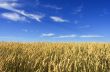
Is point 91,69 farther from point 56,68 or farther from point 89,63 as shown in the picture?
point 56,68

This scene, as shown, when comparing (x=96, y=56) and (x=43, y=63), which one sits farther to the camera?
(x=96, y=56)

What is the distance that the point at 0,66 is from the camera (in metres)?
6.99

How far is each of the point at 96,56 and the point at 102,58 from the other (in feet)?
1.24

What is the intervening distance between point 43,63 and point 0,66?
134 cm

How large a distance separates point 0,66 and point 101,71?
10.1ft

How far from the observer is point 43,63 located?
775 centimetres

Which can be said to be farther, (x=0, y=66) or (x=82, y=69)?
(x=82, y=69)

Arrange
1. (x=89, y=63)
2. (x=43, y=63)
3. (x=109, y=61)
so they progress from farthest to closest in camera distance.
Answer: (x=109, y=61) < (x=89, y=63) < (x=43, y=63)

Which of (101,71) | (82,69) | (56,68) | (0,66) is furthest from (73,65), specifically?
(0,66)

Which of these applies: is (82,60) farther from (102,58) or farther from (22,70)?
(22,70)

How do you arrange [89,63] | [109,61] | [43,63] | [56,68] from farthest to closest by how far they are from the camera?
[109,61] → [89,63] → [43,63] → [56,68]

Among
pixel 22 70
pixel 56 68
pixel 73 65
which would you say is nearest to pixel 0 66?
pixel 22 70

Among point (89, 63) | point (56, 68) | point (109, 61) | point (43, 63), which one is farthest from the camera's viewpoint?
point (109, 61)

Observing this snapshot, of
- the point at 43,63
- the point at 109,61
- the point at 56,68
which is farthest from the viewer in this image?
the point at 109,61
